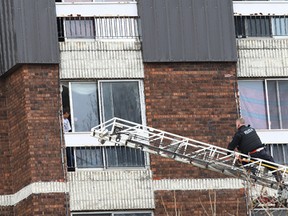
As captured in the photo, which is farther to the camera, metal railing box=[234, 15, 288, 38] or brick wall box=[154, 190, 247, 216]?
metal railing box=[234, 15, 288, 38]

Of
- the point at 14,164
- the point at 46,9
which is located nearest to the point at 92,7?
the point at 46,9

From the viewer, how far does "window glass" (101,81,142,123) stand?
4797 centimetres

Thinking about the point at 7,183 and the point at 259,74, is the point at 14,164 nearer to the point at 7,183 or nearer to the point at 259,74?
the point at 7,183

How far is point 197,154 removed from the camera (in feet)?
152

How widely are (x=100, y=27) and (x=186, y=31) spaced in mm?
2244

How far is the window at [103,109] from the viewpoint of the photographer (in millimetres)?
47594

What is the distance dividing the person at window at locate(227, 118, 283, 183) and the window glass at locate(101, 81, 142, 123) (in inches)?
120

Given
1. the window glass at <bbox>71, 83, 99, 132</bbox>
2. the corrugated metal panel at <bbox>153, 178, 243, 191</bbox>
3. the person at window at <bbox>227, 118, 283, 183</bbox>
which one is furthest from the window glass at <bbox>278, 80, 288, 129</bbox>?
the window glass at <bbox>71, 83, 99, 132</bbox>

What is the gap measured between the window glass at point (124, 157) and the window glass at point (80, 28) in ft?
10.1

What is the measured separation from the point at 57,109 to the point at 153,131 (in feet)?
8.20

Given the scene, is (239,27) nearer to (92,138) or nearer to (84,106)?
(84,106)

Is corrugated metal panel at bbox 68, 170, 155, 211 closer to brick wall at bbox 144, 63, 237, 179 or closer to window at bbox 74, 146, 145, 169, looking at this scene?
window at bbox 74, 146, 145, 169

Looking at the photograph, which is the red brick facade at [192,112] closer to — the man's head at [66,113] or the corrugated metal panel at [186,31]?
the corrugated metal panel at [186,31]

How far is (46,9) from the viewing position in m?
47.7
